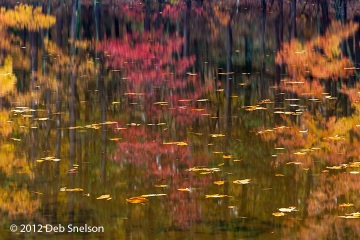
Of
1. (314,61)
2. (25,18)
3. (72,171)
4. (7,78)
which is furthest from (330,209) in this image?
(25,18)

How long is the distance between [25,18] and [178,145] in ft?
123

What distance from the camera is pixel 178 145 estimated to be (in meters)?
Result: 14.7

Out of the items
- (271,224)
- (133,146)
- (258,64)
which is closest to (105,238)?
(271,224)

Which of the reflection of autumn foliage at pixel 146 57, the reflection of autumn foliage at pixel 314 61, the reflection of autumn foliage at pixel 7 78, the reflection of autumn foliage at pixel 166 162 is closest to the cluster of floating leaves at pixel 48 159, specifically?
the reflection of autumn foliage at pixel 166 162

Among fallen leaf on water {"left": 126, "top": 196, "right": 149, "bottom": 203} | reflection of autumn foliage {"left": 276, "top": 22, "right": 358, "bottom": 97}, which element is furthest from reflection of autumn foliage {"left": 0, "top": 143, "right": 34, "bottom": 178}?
reflection of autumn foliage {"left": 276, "top": 22, "right": 358, "bottom": 97}

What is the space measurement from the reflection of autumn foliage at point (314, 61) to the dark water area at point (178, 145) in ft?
0.33

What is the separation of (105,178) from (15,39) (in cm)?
2823

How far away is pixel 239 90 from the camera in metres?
22.7

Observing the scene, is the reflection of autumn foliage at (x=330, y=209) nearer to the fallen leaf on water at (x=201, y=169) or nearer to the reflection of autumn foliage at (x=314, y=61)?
the fallen leaf on water at (x=201, y=169)

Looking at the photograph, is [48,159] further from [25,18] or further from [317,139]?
[25,18]

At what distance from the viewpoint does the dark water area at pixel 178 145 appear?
1016 centimetres

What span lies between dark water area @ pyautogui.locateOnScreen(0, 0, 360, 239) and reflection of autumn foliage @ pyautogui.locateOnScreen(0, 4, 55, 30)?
484 inches

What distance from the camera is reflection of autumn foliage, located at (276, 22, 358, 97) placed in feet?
77.9

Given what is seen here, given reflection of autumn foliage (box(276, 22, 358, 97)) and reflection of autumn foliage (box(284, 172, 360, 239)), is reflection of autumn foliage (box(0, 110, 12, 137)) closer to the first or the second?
reflection of autumn foliage (box(284, 172, 360, 239))
